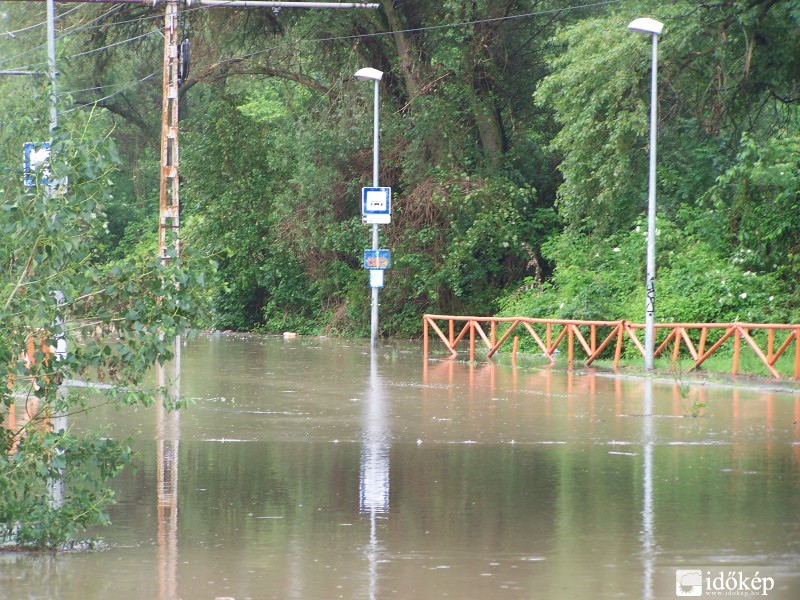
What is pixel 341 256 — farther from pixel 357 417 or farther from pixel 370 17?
pixel 357 417

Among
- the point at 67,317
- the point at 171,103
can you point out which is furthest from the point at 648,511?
the point at 171,103

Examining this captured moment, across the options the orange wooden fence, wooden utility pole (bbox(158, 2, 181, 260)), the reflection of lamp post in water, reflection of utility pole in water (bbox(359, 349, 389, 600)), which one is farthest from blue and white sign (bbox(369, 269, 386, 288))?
the reflection of lamp post in water

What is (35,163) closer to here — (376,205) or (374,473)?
(374,473)

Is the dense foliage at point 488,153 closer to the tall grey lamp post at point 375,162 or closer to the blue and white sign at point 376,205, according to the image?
the blue and white sign at point 376,205

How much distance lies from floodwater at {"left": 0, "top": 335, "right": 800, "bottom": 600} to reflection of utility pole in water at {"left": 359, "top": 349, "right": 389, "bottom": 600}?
3 centimetres

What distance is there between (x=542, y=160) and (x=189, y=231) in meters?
29.0

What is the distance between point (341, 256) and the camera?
1609 inches

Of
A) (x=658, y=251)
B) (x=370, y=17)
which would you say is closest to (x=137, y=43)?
(x=370, y=17)

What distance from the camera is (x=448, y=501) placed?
10.6 m

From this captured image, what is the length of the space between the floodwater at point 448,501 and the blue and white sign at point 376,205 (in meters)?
14.0

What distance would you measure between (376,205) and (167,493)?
22.8 metres

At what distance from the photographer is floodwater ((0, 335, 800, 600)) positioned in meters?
7.85

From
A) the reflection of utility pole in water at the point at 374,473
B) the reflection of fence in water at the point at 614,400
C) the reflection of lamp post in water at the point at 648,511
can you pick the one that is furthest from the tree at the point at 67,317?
the reflection of fence in water at the point at 614,400

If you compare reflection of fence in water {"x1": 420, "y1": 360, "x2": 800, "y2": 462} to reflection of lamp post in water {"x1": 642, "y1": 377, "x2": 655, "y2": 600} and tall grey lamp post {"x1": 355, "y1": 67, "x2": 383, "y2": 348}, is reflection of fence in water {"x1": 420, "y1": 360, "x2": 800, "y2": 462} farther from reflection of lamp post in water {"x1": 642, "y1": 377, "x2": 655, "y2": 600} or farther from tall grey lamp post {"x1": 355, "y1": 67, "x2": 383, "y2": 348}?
tall grey lamp post {"x1": 355, "y1": 67, "x2": 383, "y2": 348}
